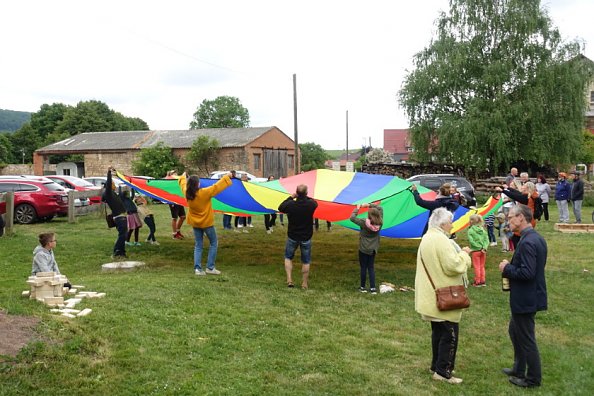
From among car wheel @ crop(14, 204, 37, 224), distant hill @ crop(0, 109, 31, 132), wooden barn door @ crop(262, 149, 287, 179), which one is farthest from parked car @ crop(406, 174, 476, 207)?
distant hill @ crop(0, 109, 31, 132)

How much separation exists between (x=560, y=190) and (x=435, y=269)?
1377 centimetres

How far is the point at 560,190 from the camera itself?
56.2 ft

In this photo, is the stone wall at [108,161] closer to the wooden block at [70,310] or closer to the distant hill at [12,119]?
the wooden block at [70,310]

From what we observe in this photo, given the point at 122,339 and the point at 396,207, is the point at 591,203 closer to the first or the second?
the point at 396,207

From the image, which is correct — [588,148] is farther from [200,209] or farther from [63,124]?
[63,124]

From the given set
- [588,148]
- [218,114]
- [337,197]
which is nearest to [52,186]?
[337,197]

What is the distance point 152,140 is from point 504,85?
24.0 metres

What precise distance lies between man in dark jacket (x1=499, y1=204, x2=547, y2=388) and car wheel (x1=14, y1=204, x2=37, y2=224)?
14.7 metres

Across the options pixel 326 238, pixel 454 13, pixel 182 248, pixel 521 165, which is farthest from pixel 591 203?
pixel 182 248

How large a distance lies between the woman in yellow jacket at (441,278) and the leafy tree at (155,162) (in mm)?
31557

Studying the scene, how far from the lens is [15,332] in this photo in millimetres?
5590

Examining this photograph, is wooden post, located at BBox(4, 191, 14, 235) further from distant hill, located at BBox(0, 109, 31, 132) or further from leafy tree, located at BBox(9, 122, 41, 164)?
distant hill, located at BBox(0, 109, 31, 132)

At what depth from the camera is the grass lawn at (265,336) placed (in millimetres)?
5074

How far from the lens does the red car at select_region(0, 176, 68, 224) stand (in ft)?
53.5
